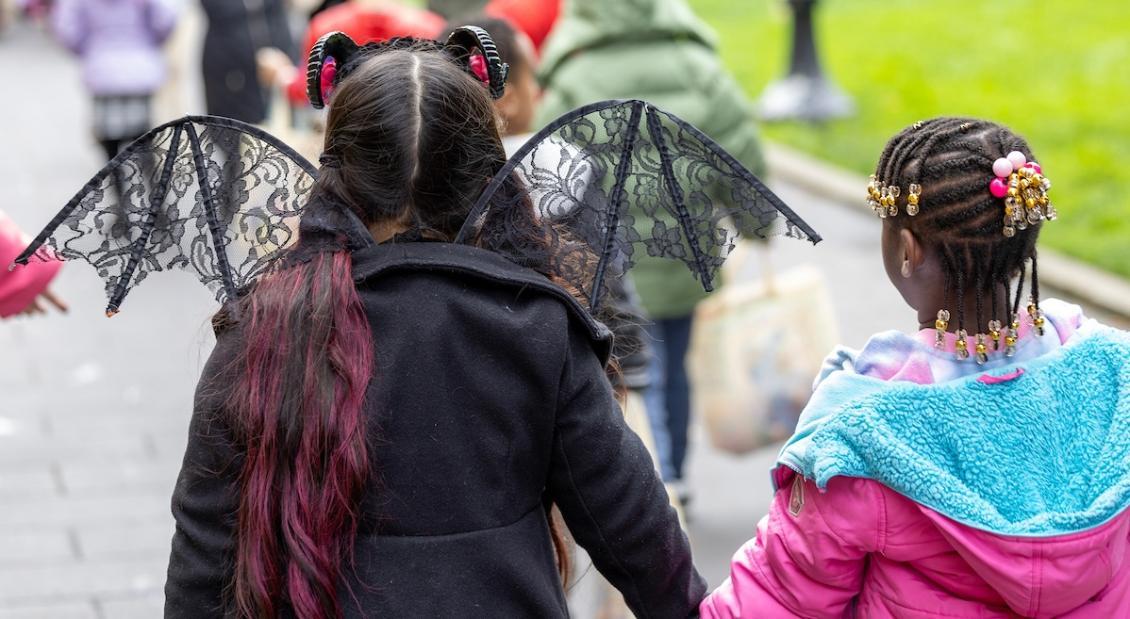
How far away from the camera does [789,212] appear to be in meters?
2.17

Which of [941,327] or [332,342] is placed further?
[941,327]

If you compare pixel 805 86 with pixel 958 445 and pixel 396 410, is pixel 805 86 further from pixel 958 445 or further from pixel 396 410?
pixel 396 410

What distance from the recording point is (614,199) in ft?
7.48

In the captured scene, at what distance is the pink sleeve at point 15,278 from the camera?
3.05m

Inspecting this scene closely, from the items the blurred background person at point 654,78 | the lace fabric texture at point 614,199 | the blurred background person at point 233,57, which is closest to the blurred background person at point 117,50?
the blurred background person at point 233,57

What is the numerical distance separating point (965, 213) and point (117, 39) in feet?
23.5

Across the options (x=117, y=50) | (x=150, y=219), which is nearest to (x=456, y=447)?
(x=150, y=219)

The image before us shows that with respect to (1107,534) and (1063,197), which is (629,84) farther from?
(1063,197)

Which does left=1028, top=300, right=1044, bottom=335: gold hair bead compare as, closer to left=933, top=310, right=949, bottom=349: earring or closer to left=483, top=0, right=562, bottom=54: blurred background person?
left=933, top=310, right=949, bottom=349: earring

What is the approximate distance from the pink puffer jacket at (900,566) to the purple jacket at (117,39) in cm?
696

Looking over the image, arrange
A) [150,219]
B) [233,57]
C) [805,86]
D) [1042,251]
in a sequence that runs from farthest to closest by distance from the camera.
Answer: [805,86]
[233,57]
[1042,251]
[150,219]

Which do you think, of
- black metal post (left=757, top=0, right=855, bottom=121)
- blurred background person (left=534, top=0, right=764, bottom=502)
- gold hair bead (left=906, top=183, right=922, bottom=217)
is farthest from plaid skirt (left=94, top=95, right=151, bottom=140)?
gold hair bead (left=906, top=183, right=922, bottom=217)

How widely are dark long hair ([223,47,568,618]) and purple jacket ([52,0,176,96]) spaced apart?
676 centimetres

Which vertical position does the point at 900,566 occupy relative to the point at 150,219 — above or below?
below
